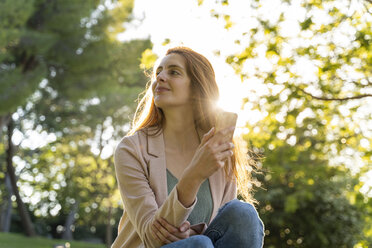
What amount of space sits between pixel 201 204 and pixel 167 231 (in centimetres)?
42

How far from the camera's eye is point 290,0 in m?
7.02

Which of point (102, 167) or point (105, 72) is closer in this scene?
point (105, 72)

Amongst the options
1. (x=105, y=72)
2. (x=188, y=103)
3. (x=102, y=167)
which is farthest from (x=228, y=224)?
(x=102, y=167)

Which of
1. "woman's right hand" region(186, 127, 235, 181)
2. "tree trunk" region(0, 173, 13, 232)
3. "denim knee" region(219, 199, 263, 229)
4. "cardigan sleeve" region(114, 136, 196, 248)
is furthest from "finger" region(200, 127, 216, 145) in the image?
"tree trunk" region(0, 173, 13, 232)

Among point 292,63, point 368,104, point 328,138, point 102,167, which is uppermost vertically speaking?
point 292,63

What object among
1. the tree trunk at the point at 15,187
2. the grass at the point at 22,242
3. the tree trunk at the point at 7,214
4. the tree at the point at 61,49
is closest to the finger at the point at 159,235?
the grass at the point at 22,242

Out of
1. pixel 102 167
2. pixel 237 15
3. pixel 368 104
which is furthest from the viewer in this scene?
pixel 102 167

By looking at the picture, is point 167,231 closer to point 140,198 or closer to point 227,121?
point 140,198

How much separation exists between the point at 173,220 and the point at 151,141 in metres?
0.59

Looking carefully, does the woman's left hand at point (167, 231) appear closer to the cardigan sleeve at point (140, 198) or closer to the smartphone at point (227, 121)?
the cardigan sleeve at point (140, 198)

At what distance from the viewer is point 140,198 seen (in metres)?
2.36

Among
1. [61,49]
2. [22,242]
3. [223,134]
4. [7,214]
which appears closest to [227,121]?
[223,134]

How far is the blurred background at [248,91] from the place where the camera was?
6918 millimetres

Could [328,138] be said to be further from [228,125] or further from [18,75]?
[18,75]
